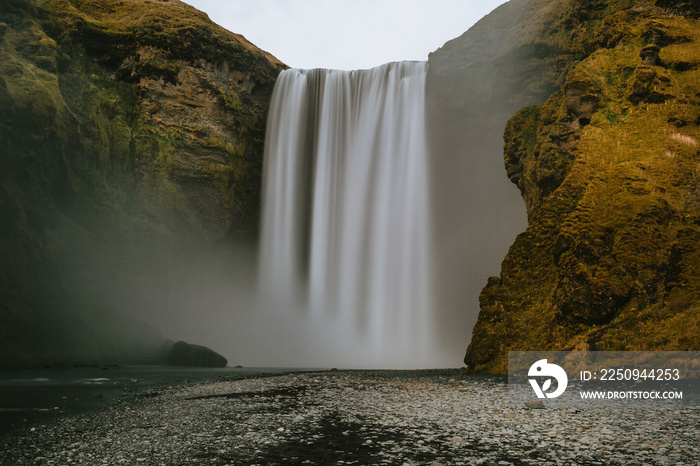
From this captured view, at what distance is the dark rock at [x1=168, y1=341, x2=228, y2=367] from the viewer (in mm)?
23359

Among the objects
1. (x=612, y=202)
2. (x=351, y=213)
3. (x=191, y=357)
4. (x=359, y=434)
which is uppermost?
(x=351, y=213)

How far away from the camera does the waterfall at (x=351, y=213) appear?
29.5 metres

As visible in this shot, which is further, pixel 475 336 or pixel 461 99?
pixel 461 99

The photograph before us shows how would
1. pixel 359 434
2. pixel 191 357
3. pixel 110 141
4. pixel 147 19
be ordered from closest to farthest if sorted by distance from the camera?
pixel 359 434, pixel 191 357, pixel 110 141, pixel 147 19

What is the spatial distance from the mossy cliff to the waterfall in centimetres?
1046

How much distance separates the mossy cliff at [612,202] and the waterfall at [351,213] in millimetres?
10461

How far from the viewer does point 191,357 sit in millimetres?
23484

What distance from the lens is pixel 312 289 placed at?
32312 millimetres

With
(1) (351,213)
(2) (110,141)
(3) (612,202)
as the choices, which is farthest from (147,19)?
(3) (612,202)

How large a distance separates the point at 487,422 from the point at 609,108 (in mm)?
12882

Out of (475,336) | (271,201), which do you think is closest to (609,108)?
(475,336)

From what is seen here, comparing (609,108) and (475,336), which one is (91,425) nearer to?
(475,336)

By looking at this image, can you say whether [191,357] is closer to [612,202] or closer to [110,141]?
[110,141]

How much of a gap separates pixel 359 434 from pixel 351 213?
2496cm
